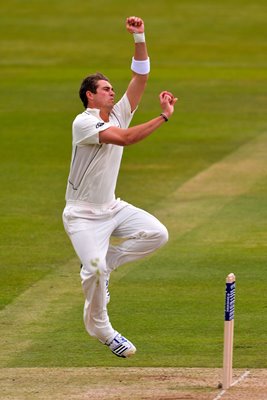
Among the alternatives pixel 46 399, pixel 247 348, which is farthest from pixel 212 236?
pixel 46 399

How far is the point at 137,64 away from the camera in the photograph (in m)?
11.5

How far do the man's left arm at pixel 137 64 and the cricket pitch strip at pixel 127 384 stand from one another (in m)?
2.39

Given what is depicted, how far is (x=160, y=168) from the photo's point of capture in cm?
2194

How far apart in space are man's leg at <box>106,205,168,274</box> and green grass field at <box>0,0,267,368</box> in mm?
945

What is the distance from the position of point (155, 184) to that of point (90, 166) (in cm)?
978

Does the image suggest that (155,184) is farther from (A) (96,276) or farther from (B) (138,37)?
(A) (96,276)

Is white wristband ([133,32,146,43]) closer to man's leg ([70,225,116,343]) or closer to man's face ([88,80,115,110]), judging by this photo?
man's face ([88,80,115,110])

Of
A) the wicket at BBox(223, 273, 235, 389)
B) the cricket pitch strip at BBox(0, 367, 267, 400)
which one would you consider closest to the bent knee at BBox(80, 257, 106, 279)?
the cricket pitch strip at BBox(0, 367, 267, 400)

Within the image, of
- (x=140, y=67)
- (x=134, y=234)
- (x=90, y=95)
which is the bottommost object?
(x=134, y=234)

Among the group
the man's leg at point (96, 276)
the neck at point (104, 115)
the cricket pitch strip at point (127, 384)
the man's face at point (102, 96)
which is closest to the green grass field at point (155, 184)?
the cricket pitch strip at point (127, 384)

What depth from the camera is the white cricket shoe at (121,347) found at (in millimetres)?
10836

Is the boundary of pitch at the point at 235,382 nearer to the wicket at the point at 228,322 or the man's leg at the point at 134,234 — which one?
the wicket at the point at 228,322

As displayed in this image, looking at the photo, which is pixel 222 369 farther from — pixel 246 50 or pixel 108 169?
pixel 246 50

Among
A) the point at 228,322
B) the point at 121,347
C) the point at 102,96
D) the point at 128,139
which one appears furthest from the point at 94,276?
the point at 102,96
